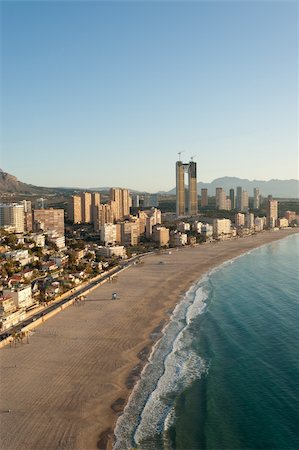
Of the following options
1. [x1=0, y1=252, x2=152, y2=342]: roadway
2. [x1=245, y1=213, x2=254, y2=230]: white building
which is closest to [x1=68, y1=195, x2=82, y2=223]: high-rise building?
[x1=0, y1=252, x2=152, y2=342]: roadway

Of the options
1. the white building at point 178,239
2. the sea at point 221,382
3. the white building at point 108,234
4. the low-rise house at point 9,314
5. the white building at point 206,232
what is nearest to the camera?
the sea at point 221,382

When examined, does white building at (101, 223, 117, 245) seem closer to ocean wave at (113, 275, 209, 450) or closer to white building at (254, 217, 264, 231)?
ocean wave at (113, 275, 209, 450)

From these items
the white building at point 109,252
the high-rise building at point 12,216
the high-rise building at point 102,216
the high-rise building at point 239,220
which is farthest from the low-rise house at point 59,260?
the high-rise building at point 239,220

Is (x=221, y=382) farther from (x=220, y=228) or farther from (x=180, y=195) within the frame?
(x=180, y=195)

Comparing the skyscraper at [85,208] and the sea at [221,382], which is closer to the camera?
the sea at [221,382]

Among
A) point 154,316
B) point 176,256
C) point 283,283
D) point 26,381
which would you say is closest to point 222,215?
point 176,256

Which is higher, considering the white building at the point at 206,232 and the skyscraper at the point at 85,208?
the skyscraper at the point at 85,208

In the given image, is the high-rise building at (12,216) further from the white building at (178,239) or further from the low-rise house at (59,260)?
the white building at (178,239)
